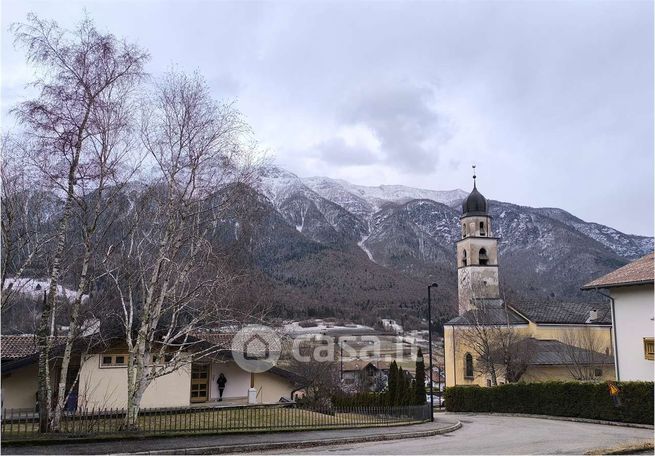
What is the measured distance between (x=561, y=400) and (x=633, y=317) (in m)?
5.96

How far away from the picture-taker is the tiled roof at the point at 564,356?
44.8m

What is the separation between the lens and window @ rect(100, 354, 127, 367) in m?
26.5

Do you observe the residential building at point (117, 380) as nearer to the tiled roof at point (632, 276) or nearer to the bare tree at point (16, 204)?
the bare tree at point (16, 204)

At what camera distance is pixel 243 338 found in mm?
28828

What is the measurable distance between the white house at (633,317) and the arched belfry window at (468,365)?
2892 centimetres

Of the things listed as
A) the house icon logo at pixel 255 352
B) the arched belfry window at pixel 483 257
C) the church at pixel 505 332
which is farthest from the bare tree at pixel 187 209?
the arched belfry window at pixel 483 257

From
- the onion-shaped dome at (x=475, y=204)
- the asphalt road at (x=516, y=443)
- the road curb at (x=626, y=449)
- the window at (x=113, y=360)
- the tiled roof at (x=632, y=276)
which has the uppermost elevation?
the onion-shaped dome at (x=475, y=204)

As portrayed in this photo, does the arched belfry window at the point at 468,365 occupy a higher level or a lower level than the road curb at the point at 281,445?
higher

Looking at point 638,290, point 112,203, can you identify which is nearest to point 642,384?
point 638,290

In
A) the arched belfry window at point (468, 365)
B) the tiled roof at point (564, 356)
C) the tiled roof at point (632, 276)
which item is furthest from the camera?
the arched belfry window at point (468, 365)

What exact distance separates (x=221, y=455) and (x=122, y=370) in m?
14.0

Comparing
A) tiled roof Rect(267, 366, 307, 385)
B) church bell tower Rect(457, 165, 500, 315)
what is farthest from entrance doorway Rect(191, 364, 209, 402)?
church bell tower Rect(457, 165, 500, 315)

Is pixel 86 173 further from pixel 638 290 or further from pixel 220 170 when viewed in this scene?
pixel 638 290

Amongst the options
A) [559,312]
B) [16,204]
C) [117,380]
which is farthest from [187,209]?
[559,312]
